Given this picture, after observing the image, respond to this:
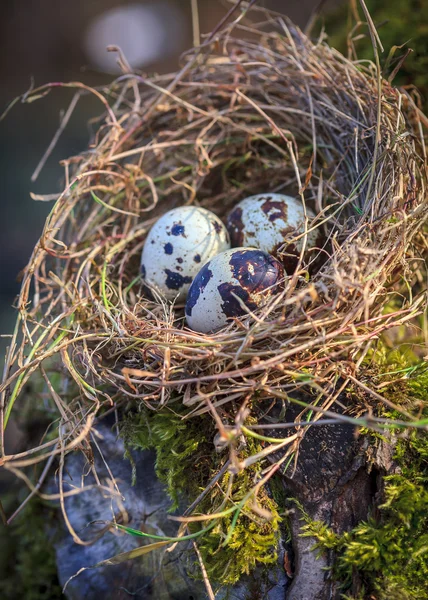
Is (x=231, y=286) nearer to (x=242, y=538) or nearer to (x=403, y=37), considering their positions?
(x=242, y=538)

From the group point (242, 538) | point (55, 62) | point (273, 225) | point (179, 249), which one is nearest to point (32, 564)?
point (242, 538)

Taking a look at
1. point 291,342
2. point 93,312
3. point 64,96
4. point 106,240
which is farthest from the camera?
point 64,96

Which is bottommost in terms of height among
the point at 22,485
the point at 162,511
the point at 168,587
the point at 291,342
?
the point at 22,485

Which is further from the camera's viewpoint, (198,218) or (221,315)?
(198,218)

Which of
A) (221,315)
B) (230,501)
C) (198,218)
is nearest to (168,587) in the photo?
(230,501)

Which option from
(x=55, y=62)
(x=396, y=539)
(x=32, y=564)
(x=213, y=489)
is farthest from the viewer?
(x=55, y=62)

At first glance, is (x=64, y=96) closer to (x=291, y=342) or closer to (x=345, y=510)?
(x=291, y=342)

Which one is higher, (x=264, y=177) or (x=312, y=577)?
(x=264, y=177)
